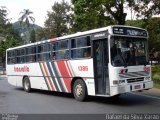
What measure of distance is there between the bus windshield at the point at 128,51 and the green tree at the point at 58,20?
43.5 m

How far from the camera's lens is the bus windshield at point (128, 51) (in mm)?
14102

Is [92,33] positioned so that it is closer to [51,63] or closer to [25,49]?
[51,63]

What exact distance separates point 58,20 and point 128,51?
4498 cm

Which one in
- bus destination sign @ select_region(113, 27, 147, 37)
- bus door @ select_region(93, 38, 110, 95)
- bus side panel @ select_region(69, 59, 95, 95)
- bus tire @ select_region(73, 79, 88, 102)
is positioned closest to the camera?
bus destination sign @ select_region(113, 27, 147, 37)

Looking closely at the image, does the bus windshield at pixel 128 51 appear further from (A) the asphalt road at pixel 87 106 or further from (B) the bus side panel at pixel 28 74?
(B) the bus side panel at pixel 28 74

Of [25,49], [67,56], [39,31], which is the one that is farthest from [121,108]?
[39,31]

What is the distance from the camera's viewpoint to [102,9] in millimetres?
31297

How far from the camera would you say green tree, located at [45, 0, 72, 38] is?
192 feet

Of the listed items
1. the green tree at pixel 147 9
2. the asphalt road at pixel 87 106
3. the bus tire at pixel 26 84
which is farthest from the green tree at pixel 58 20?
the asphalt road at pixel 87 106

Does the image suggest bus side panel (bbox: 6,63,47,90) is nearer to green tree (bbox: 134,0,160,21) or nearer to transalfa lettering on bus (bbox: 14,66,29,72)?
transalfa lettering on bus (bbox: 14,66,29,72)

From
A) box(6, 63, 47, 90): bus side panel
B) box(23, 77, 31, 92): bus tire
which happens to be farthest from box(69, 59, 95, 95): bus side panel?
box(23, 77, 31, 92): bus tire

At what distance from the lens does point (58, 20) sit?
58906 millimetres

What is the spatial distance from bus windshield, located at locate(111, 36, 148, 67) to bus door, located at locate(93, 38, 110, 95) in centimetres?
44

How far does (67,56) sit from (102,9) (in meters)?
15.2
